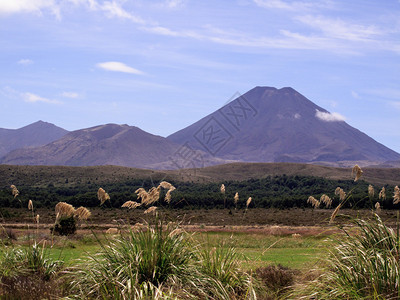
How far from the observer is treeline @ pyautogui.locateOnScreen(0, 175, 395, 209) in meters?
57.6

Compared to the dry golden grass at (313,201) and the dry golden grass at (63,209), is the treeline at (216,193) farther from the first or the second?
the dry golden grass at (63,209)

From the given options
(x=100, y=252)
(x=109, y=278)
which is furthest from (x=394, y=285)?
(x=100, y=252)

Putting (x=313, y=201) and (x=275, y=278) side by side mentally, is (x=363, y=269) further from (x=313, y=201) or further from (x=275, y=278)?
(x=313, y=201)

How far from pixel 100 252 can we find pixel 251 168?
436ft

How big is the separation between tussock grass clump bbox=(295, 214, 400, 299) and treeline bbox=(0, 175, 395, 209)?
2999cm

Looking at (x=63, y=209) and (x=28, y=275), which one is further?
(x=28, y=275)

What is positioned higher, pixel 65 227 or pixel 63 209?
pixel 63 209

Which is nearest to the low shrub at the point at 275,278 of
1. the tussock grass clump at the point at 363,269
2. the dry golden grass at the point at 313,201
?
the tussock grass clump at the point at 363,269

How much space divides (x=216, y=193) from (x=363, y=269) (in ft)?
234

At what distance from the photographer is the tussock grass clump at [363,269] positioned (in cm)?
678

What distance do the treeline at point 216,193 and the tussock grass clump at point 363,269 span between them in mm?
29986

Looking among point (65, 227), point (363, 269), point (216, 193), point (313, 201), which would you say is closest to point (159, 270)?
point (363, 269)

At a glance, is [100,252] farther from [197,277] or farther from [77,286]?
[197,277]

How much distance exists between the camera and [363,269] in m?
7.10
